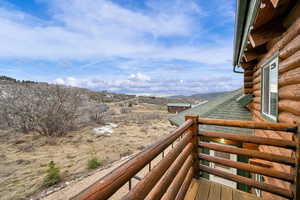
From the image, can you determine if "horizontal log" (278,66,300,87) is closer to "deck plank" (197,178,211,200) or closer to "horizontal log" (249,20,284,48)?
"horizontal log" (249,20,284,48)

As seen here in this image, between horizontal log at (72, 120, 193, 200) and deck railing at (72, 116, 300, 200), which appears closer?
horizontal log at (72, 120, 193, 200)

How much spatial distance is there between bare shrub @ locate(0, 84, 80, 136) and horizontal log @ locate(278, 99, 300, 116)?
1413 centimetres

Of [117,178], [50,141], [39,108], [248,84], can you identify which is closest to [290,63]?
[117,178]

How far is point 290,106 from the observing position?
5.92 ft

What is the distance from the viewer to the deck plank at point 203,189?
2.22 m

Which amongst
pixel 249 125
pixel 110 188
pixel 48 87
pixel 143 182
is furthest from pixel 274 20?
pixel 48 87

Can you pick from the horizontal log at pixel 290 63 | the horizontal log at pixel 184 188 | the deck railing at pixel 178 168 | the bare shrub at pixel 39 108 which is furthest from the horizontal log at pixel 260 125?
the bare shrub at pixel 39 108

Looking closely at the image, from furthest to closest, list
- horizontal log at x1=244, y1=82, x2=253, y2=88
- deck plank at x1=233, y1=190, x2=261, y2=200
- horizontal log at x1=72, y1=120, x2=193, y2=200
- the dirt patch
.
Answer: the dirt patch
horizontal log at x1=244, y1=82, x2=253, y2=88
deck plank at x1=233, y1=190, x2=261, y2=200
horizontal log at x1=72, y1=120, x2=193, y2=200

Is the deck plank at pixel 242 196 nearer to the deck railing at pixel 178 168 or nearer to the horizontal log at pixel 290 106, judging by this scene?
Result: the deck railing at pixel 178 168

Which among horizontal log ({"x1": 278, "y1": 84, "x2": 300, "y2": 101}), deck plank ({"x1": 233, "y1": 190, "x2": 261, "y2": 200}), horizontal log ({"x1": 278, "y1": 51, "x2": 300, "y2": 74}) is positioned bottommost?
deck plank ({"x1": 233, "y1": 190, "x2": 261, "y2": 200})

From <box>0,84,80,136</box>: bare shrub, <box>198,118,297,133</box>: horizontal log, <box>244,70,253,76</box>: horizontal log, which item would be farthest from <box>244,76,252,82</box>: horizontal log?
<box>0,84,80,136</box>: bare shrub

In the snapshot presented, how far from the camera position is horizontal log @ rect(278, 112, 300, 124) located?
1.71 meters

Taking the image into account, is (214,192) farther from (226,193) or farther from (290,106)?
(290,106)

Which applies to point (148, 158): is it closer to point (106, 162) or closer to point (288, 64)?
point (288, 64)
